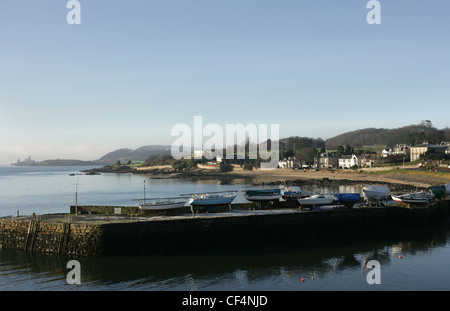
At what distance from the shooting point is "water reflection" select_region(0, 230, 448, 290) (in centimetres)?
3072

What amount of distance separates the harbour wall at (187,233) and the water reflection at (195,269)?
119cm

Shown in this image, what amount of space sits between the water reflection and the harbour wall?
1194 millimetres

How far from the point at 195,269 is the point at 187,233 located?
522cm

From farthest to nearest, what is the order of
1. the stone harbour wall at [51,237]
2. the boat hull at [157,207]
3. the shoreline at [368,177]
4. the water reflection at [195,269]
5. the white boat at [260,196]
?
the shoreline at [368,177], the white boat at [260,196], the boat hull at [157,207], the stone harbour wall at [51,237], the water reflection at [195,269]

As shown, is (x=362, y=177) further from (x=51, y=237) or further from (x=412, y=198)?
(x=51, y=237)

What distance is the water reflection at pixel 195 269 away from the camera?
1209 inches

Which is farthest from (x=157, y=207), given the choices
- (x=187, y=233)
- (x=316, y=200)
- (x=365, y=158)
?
(x=365, y=158)

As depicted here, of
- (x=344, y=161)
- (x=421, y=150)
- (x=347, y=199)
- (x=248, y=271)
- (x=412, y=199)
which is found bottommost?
(x=248, y=271)

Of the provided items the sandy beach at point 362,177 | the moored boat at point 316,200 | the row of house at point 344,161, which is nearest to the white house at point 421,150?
the row of house at point 344,161

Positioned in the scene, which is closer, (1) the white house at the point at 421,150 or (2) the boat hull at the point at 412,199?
(2) the boat hull at the point at 412,199

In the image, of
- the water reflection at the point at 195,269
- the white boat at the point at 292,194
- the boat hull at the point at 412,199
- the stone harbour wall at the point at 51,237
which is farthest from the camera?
the boat hull at the point at 412,199

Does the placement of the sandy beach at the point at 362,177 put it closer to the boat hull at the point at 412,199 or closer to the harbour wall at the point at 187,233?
the boat hull at the point at 412,199

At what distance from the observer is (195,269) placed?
33875mm
